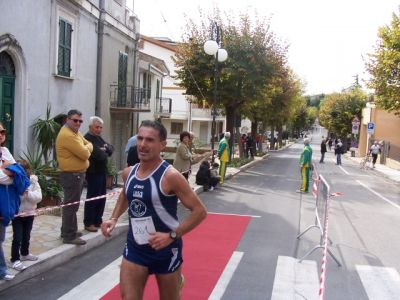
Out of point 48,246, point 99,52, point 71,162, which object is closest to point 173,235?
point 71,162

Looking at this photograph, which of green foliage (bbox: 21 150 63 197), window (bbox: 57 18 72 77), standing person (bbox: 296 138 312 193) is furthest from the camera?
standing person (bbox: 296 138 312 193)

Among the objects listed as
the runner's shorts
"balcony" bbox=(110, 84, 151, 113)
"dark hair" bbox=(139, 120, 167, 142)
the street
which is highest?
"balcony" bbox=(110, 84, 151, 113)

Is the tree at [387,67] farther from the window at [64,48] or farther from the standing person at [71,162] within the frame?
the standing person at [71,162]

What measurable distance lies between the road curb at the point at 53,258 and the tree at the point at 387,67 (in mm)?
19289

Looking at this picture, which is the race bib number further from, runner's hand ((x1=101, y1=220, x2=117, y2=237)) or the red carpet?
the red carpet

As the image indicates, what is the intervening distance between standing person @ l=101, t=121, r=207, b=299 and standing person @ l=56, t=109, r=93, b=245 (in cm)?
321

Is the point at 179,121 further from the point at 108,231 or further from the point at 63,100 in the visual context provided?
the point at 108,231

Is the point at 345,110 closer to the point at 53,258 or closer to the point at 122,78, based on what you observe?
the point at 122,78

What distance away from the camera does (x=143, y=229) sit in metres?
3.62

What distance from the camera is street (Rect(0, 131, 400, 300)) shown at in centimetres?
579

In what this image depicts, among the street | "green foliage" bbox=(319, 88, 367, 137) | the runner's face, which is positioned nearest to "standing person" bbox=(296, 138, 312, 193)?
the street

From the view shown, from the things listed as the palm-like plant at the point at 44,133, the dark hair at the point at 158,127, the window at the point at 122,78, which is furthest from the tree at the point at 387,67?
the dark hair at the point at 158,127

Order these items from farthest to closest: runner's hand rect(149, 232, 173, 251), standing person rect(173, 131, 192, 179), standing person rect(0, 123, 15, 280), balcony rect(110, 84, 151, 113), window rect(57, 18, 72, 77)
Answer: balcony rect(110, 84, 151, 113) → window rect(57, 18, 72, 77) → standing person rect(173, 131, 192, 179) → standing person rect(0, 123, 15, 280) → runner's hand rect(149, 232, 173, 251)

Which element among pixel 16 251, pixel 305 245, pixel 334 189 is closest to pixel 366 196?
pixel 334 189
